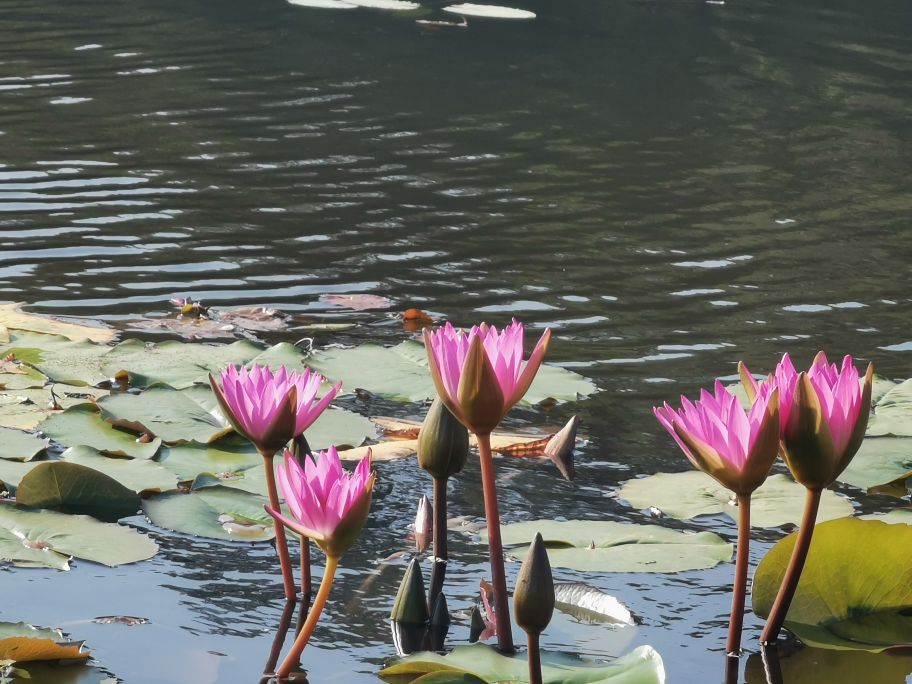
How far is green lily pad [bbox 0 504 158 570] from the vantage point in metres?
2.40

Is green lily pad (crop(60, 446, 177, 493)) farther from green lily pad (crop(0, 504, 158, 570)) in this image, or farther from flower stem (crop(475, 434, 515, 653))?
flower stem (crop(475, 434, 515, 653))

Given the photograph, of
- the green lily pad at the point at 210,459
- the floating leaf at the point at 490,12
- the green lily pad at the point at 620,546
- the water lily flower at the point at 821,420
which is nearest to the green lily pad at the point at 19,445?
the green lily pad at the point at 210,459

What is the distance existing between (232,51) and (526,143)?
12.4 feet

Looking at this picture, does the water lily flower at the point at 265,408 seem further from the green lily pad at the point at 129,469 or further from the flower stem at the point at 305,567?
the green lily pad at the point at 129,469

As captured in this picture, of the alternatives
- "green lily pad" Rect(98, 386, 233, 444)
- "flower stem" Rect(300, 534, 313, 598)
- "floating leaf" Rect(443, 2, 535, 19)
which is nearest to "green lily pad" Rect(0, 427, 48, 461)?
"green lily pad" Rect(98, 386, 233, 444)

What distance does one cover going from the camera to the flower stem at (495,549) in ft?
6.22

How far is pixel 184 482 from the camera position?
280cm

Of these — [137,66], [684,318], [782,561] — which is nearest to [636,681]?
[782,561]

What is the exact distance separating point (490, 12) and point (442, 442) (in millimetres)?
10901

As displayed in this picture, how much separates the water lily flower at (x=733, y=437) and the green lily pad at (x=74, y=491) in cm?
134

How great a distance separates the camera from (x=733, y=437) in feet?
5.88

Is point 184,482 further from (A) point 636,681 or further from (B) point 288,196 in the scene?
(B) point 288,196

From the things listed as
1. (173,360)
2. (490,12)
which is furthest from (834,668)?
(490,12)

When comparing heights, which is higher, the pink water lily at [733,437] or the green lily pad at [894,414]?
the pink water lily at [733,437]
